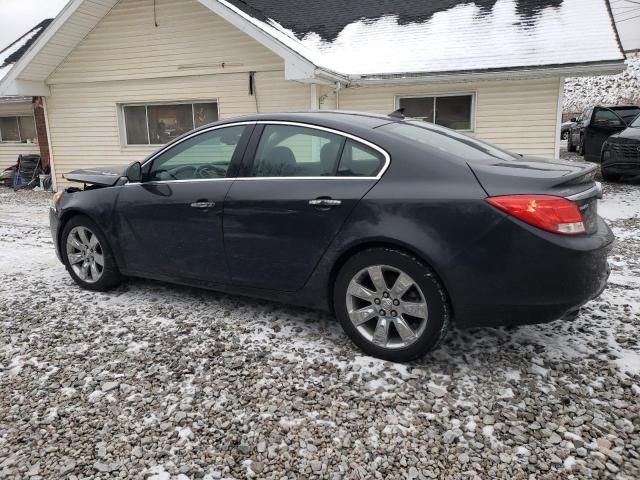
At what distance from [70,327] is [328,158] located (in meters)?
2.44

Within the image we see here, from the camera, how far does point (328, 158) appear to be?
3.37 metres

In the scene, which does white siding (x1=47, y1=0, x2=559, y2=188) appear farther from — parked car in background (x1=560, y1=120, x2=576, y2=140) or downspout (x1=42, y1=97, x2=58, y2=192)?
parked car in background (x1=560, y1=120, x2=576, y2=140)

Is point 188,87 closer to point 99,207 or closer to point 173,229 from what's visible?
point 99,207

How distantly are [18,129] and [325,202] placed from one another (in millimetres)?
15625

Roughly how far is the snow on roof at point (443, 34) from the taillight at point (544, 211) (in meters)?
7.68

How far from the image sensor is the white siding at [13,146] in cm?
1485

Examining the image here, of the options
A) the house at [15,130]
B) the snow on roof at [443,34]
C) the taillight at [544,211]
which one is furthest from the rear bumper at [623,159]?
the house at [15,130]

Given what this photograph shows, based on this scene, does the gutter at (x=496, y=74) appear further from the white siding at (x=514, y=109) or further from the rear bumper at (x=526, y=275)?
the rear bumper at (x=526, y=275)

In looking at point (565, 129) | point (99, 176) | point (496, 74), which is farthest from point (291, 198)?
point (565, 129)

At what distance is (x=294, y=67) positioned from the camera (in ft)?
29.5

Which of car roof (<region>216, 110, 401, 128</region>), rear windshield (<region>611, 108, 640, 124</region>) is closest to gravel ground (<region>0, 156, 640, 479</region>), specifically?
car roof (<region>216, 110, 401, 128</region>)

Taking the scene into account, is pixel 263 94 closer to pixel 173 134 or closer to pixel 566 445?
pixel 173 134

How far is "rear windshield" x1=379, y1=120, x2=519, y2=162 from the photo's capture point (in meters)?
3.23

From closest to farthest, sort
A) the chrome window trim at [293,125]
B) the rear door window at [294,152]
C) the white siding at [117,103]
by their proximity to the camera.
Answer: the chrome window trim at [293,125]
the rear door window at [294,152]
the white siding at [117,103]
